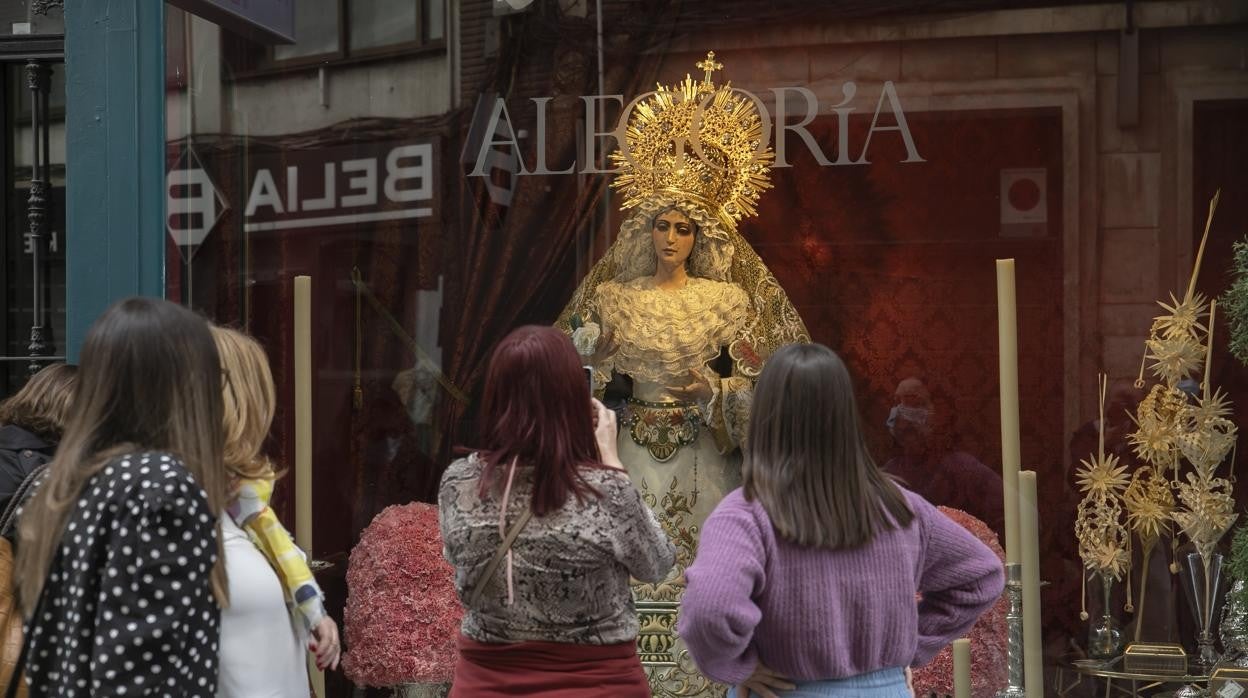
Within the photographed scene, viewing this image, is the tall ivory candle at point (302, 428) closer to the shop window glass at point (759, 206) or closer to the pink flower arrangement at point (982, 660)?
the shop window glass at point (759, 206)

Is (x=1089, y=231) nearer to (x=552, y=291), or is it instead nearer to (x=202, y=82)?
(x=552, y=291)

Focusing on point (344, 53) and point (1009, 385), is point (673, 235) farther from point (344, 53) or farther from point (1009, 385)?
point (1009, 385)

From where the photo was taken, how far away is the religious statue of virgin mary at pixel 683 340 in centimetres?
493

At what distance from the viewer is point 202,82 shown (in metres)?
4.74

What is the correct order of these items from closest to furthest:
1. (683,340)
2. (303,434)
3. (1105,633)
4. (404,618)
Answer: (303,434)
(1105,633)
(404,618)
(683,340)

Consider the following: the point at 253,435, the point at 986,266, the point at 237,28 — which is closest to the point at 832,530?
the point at 253,435

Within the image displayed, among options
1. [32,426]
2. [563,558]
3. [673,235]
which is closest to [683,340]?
[673,235]

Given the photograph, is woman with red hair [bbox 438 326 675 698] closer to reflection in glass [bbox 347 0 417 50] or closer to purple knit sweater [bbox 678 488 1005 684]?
purple knit sweater [bbox 678 488 1005 684]

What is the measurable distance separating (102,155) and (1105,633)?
3076mm

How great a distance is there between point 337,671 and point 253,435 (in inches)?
89.6

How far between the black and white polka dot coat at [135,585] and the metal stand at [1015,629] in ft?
6.00

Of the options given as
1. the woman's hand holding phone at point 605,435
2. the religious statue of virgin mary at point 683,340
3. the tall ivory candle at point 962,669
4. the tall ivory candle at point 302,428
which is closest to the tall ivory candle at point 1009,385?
the tall ivory candle at point 962,669

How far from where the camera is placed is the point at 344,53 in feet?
16.9

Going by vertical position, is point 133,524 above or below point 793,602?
above
